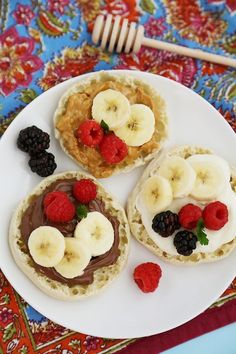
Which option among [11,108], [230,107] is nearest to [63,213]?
[11,108]

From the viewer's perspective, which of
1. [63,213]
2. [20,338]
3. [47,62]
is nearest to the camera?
[63,213]

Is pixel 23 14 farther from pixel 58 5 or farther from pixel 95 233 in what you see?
pixel 95 233

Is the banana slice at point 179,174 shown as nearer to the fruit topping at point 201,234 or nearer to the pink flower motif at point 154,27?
the fruit topping at point 201,234

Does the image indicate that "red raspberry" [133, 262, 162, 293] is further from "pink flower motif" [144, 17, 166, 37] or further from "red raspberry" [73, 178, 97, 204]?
"pink flower motif" [144, 17, 166, 37]

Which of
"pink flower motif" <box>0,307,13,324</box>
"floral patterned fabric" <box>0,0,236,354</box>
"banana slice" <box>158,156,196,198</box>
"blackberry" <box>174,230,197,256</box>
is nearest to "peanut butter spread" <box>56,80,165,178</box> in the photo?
"banana slice" <box>158,156,196,198</box>

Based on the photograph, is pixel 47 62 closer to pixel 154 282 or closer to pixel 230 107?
pixel 230 107

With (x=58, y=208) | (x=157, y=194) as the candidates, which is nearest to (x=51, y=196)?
(x=58, y=208)

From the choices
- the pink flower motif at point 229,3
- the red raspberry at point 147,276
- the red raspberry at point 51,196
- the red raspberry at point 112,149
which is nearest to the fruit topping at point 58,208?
the red raspberry at point 51,196
